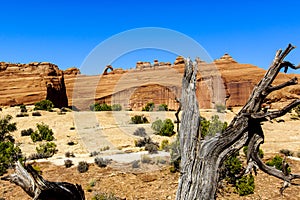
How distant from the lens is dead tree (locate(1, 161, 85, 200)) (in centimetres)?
343

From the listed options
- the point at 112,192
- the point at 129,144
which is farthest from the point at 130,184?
the point at 129,144

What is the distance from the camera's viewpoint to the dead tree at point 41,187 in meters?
3.43

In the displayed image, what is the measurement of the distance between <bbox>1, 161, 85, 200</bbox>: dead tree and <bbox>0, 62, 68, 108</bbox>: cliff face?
34517mm

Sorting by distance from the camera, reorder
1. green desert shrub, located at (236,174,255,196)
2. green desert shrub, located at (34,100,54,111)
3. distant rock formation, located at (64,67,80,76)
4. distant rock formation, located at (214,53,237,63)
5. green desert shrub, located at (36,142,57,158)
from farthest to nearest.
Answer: distant rock formation, located at (64,67,80,76)
distant rock formation, located at (214,53,237,63)
green desert shrub, located at (34,100,54,111)
green desert shrub, located at (36,142,57,158)
green desert shrub, located at (236,174,255,196)

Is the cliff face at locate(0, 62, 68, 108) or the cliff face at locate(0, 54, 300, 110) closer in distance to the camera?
the cliff face at locate(0, 62, 68, 108)

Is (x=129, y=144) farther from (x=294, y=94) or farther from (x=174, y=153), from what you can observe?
(x=294, y=94)

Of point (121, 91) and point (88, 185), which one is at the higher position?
point (121, 91)

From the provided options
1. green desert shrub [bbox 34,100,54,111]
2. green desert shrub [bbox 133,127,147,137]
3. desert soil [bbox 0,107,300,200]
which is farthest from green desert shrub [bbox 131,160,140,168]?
green desert shrub [bbox 34,100,54,111]

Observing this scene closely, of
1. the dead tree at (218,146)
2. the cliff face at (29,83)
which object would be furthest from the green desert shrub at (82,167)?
the cliff face at (29,83)

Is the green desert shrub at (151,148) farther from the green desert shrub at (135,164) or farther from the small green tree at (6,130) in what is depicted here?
the small green tree at (6,130)

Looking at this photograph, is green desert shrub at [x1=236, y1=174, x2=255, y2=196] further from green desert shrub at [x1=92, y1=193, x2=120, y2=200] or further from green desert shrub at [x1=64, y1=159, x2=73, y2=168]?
green desert shrub at [x1=64, y1=159, x2=73, y2=168]

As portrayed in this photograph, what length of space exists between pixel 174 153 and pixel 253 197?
4.33 meters

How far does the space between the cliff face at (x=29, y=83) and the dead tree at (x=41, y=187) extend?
3452 centimetres

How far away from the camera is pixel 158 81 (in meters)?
44.5
